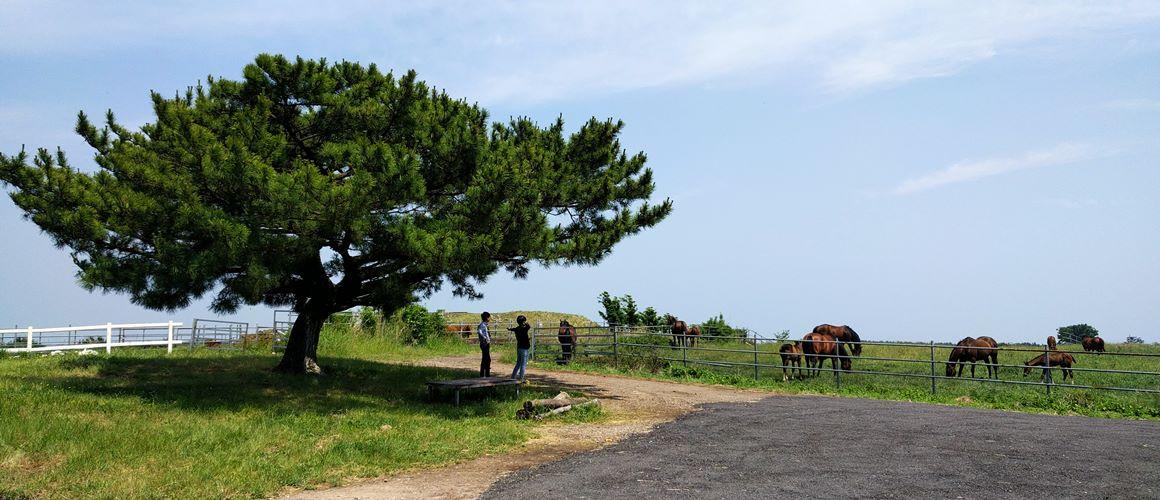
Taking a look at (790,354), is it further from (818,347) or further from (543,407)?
(543,407)

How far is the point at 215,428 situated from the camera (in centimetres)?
1144

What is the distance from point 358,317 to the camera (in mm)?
32531

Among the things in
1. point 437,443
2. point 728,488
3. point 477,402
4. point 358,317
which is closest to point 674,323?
point 358,317

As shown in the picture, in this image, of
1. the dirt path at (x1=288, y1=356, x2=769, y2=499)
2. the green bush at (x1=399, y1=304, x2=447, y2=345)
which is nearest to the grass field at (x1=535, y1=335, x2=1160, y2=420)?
the dirt path at (x1=288, y1=356, x2=769, y2=499)

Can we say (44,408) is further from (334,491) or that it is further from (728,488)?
(728,488)

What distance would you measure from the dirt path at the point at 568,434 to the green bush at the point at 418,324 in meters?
12.5

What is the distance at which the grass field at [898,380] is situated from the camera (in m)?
15.2

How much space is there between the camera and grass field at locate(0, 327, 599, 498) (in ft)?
28.8

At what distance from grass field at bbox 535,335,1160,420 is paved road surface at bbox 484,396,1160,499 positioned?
2.24 m

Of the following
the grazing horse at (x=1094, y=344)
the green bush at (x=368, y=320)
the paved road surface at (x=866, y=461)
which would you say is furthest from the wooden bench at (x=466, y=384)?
the grazing horse at (x=1094, y=344)

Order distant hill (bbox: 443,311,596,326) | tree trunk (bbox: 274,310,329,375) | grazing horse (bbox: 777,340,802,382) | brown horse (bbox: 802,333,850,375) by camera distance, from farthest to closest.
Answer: distant hill (bbox: 443,311,596,326) < brown horse (bbox: 802,333,850,375) < grazing horse (bbox: 777,340,802,382) < tree trunk (bbox: 274,310,329,375)

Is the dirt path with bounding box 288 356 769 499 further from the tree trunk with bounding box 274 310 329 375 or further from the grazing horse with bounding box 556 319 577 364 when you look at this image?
the tree trunk with bounding box 274 310 329 375

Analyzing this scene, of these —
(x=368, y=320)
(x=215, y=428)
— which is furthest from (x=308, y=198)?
(x=368, y=320)

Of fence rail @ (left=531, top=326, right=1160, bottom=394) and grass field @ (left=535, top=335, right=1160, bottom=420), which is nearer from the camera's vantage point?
grass field @ (left=535, top=335, right=1160, bottom=420)
